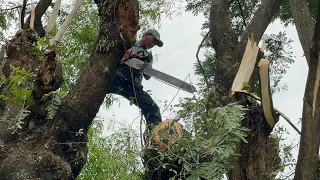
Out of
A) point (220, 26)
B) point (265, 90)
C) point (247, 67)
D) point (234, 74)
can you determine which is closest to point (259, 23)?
point (220, 26)

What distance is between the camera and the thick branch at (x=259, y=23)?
17.2ft

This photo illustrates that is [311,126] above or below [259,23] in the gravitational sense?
below

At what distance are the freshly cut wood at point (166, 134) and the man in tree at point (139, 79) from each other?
2.28ft

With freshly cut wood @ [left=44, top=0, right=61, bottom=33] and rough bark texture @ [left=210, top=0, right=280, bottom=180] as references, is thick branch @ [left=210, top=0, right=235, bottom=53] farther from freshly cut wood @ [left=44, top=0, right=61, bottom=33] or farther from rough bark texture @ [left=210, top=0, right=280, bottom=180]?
freshly cut wood @ [left=44, top=0, right=61, bottom=33]

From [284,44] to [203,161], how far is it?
3980mm

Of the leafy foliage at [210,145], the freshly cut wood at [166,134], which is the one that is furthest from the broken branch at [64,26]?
the leafy foliage at [210,145]

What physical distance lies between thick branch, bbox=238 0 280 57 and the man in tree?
75 centimetres

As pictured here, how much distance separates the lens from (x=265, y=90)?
3.84 metres

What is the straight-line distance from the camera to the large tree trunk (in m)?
4.00

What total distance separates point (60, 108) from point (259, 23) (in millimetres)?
2041

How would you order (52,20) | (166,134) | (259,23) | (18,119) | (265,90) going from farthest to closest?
(52,20)
(259,23)
(166,134)
(18,119)
(265,90)

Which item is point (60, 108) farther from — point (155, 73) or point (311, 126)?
point (311, 126)

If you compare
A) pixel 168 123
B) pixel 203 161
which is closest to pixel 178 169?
pixel 203 161

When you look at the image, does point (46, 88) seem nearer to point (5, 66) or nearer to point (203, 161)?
point (5, 66)
